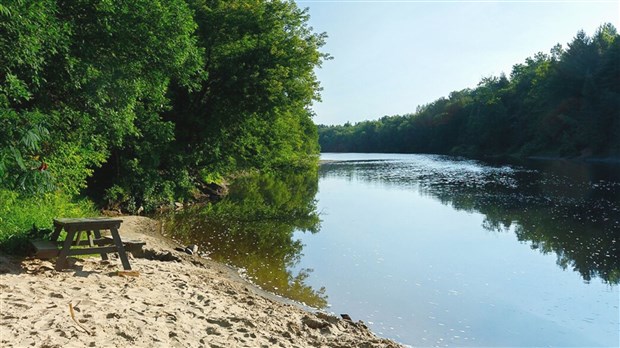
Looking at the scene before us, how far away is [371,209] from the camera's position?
2508 centimetres

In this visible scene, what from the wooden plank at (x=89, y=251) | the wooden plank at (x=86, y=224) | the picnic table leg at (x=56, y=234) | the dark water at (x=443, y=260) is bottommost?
the dark water at (x=443, y=260)

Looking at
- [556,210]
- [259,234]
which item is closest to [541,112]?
[556,210]

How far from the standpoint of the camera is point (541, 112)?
84.8 metres

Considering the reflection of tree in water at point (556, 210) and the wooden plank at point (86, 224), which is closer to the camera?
the wooden plank at point (86, 224)

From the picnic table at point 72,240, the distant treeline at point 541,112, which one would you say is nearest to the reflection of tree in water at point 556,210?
the picnic table at point 72,240

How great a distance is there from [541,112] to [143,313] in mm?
89724

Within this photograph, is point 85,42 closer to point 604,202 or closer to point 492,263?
point 492,263

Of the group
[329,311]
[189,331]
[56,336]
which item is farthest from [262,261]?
[56,336]

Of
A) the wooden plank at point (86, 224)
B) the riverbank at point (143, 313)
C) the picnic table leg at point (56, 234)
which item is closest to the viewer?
the riverbank at point (143, 313)

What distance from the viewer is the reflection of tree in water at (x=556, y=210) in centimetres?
1438

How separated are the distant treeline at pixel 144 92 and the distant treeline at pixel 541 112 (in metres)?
53.6

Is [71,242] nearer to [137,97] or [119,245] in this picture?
[119,245]

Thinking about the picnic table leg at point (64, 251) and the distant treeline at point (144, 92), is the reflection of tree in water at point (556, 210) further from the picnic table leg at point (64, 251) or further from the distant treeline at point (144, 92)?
the picnic table leg at point (64, 251)

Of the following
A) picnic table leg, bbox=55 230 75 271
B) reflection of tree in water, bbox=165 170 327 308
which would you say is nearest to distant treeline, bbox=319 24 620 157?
reflection of tree in water, bbox=165 170 327 308
